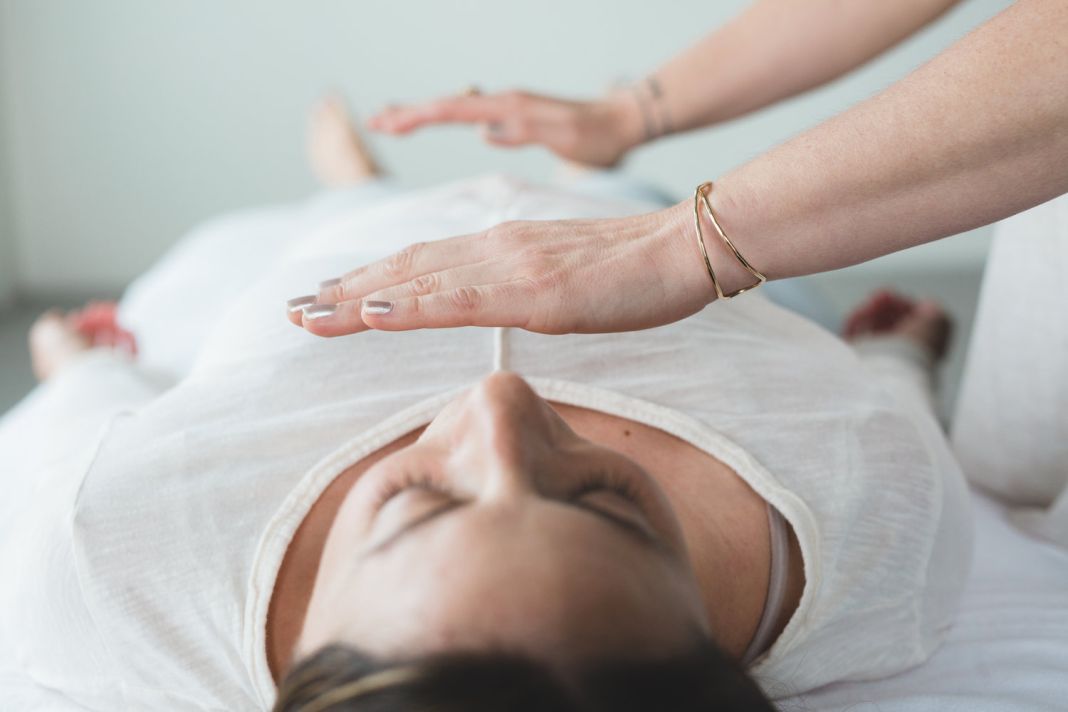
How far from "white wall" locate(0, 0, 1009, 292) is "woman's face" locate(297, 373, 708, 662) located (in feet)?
8.08

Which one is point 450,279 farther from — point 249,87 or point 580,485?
point 249,87

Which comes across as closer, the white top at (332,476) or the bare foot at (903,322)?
the white top at (332,476)

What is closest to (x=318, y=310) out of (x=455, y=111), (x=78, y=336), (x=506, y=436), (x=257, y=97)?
(x=506, y=436)

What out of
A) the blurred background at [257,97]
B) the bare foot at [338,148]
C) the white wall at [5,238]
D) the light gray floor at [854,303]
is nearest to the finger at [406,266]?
the bare foot at [338,148]

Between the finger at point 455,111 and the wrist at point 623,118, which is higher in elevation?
the finger at point 455,111

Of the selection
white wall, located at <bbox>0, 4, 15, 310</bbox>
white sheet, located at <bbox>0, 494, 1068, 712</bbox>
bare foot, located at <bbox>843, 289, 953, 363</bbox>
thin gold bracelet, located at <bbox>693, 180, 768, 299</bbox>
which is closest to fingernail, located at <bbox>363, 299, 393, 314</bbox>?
thin gold bracelet, located at <bbox>693, 180, 768, 299</bbox>

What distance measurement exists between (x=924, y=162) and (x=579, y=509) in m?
0.37

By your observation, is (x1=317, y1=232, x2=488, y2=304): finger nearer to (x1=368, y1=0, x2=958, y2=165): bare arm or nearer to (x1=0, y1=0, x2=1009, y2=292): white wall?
(x1=368, y1=0, x2=958, y2=165): bare arm

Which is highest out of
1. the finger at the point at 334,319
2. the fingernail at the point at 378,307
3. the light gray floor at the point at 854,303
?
the fingernail at the point at 378,307

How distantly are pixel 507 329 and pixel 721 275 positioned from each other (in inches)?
8.8

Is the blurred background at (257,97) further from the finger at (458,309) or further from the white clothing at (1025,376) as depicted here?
the finger at (458,309)

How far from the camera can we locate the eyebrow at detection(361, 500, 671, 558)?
62 cm

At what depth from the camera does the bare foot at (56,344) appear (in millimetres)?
1597

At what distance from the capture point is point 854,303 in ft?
8.92
